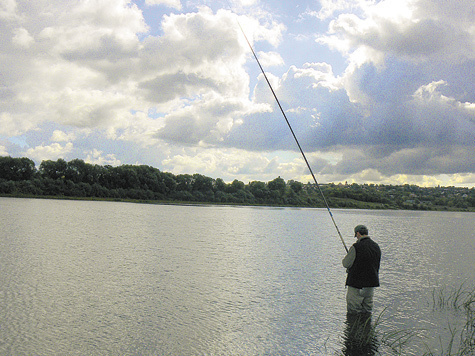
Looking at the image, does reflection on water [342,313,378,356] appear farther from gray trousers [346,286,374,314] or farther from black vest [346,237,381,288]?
black vest [346,237,381,288]

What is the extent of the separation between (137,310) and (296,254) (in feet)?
57.6

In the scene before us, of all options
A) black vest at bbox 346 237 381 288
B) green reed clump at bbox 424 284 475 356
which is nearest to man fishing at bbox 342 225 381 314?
black vest at bbox 346 237 381 288

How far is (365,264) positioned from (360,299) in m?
1.26

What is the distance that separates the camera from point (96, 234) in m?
33.9

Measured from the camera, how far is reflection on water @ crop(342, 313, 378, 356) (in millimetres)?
9422

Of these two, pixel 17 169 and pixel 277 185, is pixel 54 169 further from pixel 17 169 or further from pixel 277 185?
pixel 277 185

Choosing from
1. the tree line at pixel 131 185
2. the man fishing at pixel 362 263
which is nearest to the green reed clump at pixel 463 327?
the man fishing at pixel 362 263

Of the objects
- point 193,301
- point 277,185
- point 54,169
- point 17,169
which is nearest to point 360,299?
point 193,301

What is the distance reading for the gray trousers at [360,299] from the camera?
11.0m

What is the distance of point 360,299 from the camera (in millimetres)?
11062

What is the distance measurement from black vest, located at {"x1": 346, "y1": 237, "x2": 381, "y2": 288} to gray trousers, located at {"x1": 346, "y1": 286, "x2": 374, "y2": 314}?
395mm

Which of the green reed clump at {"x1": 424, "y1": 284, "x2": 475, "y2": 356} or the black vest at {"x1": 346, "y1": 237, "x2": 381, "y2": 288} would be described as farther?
the black vest at {"x1": 346, "y1": 237, "x2": 381, "y2": 288}

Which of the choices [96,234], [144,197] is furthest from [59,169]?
[96,234]

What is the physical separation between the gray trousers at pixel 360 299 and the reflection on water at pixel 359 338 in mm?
276
